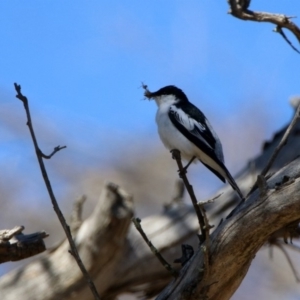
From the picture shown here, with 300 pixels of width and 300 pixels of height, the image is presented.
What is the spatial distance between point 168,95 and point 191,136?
1.74 ft

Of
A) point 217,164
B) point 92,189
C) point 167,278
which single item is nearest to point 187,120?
point 217,164

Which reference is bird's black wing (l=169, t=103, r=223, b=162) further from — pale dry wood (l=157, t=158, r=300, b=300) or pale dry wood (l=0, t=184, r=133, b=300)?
pale dry wood (l=157, t=158, r=300, b=300)

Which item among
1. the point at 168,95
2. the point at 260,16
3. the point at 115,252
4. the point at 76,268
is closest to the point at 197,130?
the point at 168,95

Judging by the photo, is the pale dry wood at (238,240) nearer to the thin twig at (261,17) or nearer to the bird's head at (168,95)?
the thin twig at (261,17)

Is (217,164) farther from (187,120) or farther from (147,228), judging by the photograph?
(147,228)

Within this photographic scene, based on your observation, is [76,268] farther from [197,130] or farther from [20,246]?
[20,246]

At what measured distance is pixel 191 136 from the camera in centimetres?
408

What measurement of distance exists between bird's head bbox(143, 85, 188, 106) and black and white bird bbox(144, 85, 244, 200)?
0.53 feet

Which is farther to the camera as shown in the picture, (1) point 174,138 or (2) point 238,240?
(1) point 174,138

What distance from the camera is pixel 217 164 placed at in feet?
13.2

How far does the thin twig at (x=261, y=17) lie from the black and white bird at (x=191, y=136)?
700mm

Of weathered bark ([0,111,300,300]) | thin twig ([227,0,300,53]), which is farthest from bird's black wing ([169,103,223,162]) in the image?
thin twig ([227,0,300,53])

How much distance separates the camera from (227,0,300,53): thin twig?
11.6 ft

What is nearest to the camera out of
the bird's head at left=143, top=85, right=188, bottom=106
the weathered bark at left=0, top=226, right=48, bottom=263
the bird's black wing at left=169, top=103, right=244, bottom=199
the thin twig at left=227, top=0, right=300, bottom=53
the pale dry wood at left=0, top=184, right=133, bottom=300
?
the weathered bark at left=0, top=226, right=48, bottom=263
